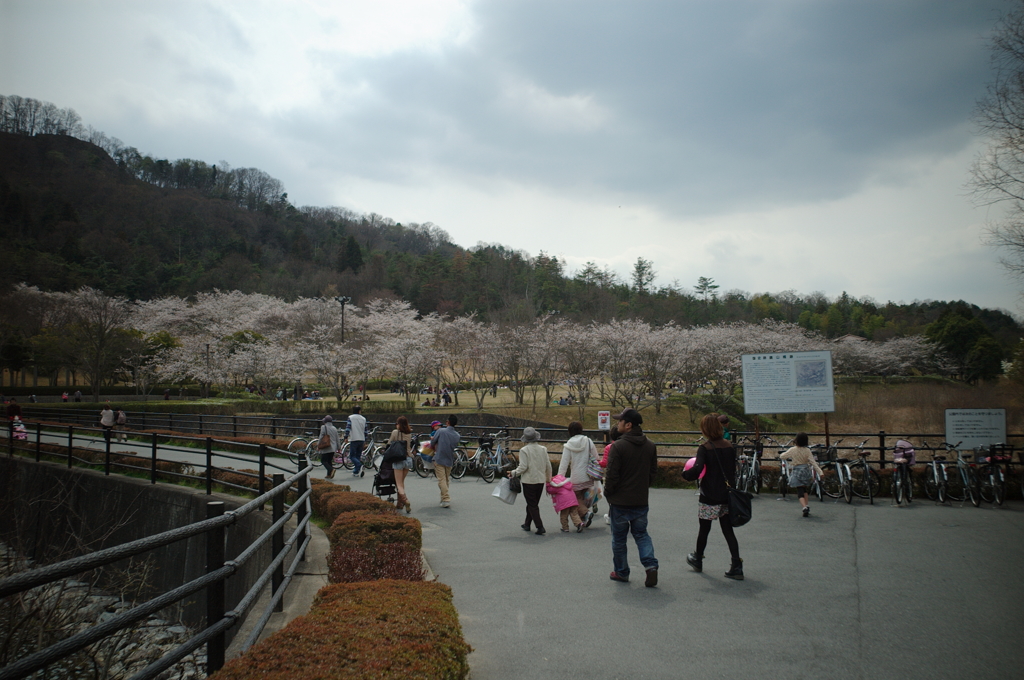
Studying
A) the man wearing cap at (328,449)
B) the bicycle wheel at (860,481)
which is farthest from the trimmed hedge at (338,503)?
the bicycle wheel at (860,481)

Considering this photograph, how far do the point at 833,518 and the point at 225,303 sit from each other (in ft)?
216

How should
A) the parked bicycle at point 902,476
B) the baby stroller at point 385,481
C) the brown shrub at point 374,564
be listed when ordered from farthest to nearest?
the parked bicycle at point 902,476
the baby stroller at point 385,481
the brown shrub at point 374,564

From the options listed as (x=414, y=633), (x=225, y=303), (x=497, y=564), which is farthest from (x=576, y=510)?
(x=225, y=303)

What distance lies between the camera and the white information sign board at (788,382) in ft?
48.7

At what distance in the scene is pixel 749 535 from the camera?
9.24 metres

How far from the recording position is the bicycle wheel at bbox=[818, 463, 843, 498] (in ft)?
41.9

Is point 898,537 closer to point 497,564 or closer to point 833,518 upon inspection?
point 833,518

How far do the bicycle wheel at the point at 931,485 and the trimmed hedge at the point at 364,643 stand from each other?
38.0 ft

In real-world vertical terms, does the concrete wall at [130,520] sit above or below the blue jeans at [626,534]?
below

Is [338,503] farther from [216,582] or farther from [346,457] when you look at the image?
[346,457]

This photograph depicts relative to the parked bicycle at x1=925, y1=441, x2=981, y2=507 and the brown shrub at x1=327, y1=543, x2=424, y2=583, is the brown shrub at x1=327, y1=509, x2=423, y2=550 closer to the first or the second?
the brown shrub at x1=327, y1=543, x2=424, y2=583

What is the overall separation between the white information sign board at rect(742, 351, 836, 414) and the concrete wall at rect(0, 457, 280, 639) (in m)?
11.3

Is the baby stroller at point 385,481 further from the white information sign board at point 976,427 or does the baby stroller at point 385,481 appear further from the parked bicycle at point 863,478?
the white information sign board at point 976,427

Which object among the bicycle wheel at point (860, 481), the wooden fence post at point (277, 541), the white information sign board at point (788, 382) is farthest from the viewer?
the white information sign board at point (788, 382)
